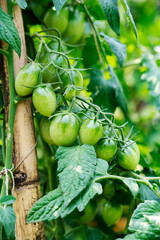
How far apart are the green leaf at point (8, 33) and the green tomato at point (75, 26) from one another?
1.12 ft

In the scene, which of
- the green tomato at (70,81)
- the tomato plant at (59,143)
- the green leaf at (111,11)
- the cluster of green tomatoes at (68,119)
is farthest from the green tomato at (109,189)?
the green leaf at (111,11)

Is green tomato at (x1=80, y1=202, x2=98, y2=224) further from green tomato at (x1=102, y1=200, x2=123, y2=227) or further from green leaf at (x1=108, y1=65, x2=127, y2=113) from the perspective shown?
green leaf at (x1=108, y1=65, x2=127, y2=113)

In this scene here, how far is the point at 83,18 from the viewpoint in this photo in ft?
3.13

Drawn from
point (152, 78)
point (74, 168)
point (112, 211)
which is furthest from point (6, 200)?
point (152, 78)

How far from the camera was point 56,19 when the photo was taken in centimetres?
86

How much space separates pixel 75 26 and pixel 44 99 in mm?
413

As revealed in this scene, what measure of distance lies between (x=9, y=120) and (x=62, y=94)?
0.14 meters

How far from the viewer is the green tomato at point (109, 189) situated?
0.81 metres

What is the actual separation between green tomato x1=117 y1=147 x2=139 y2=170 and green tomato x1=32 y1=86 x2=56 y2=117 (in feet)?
0.63

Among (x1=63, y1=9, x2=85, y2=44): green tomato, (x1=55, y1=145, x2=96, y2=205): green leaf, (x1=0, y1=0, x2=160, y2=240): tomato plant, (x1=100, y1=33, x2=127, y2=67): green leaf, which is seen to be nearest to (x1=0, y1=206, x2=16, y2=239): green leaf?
(x1=0, y1=0, x2=160, y2=240): tomato plant

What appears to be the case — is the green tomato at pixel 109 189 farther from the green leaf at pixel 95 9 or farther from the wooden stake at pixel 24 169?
the green leaf at pixel 95 9

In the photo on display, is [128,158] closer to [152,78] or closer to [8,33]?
[8,33]

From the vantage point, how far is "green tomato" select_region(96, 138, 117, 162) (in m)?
0.62

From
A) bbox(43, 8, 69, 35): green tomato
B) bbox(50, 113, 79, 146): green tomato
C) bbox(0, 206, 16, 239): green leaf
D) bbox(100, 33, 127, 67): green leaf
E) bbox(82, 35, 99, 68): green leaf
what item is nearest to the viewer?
bbox(0, 206, 16, 239): green leaf
